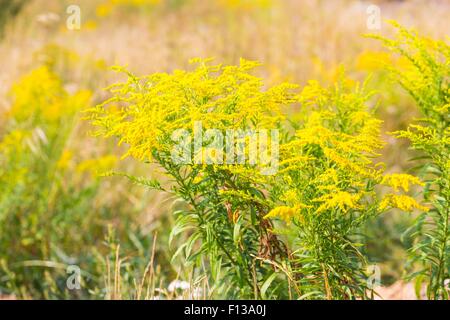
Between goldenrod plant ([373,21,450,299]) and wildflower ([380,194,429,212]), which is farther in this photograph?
goldenrod plant ([373,21,450,299])

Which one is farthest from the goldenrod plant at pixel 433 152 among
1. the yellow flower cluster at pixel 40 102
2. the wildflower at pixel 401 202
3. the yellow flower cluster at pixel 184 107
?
the yellow flower cluster at pixel 40 102

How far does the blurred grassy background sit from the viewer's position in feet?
15.0

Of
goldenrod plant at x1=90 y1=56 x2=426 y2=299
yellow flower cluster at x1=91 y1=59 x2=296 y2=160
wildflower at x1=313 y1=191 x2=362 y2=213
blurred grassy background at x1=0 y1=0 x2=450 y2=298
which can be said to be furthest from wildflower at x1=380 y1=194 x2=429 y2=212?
blurred grassy background at x1=0 y1=0 x2=450 y2=298

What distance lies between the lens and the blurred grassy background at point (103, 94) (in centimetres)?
458

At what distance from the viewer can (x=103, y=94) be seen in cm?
595

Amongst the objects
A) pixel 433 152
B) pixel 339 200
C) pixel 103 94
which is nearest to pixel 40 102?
pixel 103 94

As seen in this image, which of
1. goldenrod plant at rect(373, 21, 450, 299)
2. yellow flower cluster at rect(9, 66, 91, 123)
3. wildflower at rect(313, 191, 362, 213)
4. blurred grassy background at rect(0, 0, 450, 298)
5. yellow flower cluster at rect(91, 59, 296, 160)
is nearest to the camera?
wildflower at rect(313, 191, 362, 213)

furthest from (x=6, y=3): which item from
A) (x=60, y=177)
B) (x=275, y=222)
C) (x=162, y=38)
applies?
(x=275, y=222)

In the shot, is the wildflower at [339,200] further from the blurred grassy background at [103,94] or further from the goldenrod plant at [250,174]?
the blurred grassy background at [103,94]

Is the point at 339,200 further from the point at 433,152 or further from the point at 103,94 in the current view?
the point at 103,94

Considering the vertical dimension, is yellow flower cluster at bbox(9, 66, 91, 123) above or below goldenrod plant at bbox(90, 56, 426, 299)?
above

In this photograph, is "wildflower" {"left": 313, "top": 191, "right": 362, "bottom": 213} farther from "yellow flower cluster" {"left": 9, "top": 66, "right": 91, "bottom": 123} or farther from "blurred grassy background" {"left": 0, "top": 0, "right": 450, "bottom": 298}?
"yellow flower cluster" {"left": 9, "top": 66, "right": 91, "bottom": 123}

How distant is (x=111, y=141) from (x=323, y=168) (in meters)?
3.44
